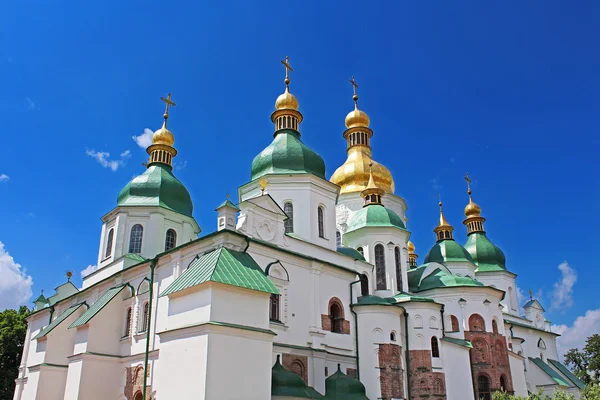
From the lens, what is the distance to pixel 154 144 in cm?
2981

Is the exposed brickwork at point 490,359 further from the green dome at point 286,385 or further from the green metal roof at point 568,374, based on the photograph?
the green metal roof at point 568,374

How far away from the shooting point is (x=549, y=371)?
36.9 m

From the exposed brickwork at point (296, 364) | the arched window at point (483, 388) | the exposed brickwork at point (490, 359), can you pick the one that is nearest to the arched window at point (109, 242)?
the exposed brickwork at point (296, 364)

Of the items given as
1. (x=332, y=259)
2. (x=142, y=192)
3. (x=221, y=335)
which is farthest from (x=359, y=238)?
(x=221, y=335)

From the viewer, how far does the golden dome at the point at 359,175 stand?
34.6 m

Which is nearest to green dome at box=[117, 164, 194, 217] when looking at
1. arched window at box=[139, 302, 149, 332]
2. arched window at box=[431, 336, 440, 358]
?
arched window at box=[139, 302, 149, 332]

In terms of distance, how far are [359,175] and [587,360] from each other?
28.5 meters

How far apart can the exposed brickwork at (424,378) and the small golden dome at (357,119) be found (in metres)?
18.8

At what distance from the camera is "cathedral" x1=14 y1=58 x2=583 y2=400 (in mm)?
16000

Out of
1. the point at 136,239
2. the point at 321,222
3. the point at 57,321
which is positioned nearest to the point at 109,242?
the point at 136,239

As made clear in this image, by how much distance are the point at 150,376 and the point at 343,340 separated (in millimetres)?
7824

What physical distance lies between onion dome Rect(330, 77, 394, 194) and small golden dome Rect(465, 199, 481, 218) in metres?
7.88

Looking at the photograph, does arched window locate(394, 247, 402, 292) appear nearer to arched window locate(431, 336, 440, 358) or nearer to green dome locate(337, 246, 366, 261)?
green dome locate(337, 246, 366, 261)

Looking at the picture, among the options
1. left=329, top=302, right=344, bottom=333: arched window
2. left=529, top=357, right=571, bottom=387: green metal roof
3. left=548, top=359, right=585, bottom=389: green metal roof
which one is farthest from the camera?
left=548, top=359, right=585, bottom=389: green metal roof
